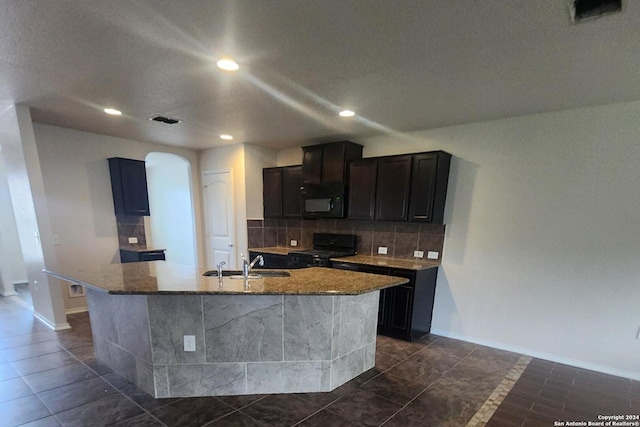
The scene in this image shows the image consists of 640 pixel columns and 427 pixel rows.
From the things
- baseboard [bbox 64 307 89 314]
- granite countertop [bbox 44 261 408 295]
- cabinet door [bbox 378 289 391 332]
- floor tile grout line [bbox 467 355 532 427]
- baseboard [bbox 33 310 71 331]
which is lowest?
baseboard [bbox 64 307 89 314]

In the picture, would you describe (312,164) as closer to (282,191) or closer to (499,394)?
(282,191)

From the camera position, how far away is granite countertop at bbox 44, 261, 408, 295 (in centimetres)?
197

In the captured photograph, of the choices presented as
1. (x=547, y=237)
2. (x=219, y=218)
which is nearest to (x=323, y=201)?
(x=219, y=218)

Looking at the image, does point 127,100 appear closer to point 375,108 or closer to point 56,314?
point 375,108

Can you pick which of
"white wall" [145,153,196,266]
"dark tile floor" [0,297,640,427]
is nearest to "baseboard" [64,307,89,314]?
"dark tile floor" [0,297,640,427]

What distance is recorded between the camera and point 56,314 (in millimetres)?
3346

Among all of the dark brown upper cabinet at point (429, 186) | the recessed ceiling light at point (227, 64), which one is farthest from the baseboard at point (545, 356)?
the recessed ceiling light at point (227, 64)

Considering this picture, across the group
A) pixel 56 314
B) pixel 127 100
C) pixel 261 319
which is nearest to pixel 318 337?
pixel 261 319

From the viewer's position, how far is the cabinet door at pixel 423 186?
10.8ft

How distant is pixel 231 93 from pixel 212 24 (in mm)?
985

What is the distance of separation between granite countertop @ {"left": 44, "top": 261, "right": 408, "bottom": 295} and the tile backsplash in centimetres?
145

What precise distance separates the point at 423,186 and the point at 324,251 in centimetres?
173

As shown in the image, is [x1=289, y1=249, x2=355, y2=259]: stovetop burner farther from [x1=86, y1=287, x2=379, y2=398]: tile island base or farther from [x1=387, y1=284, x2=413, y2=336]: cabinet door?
[x1=86, y1=287, x2=379, y2=398]: tile island base

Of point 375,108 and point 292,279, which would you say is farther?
point 375,108
